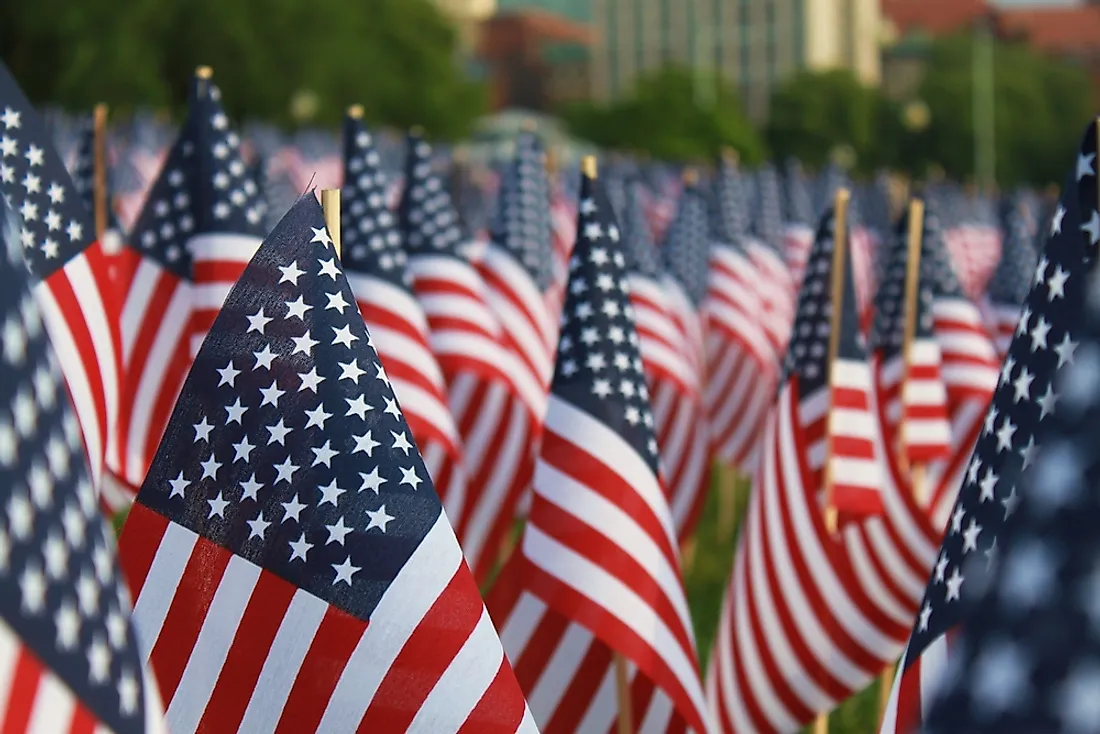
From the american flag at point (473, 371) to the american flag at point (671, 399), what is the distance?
0.86m

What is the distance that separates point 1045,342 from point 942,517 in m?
5.07

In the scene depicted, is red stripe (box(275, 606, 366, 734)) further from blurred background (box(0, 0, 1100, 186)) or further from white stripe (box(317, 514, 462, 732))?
blurred background (box(0, 0, 1100, 186))

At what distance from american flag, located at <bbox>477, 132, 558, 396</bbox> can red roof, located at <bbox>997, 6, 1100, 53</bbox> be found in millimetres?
112664

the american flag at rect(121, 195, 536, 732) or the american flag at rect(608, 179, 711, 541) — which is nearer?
the american flag at rect(121, 195, 536, 732)

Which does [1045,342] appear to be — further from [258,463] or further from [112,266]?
[112,266]

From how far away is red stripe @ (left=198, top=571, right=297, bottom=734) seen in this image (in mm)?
3432

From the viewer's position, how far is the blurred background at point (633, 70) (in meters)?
42.9

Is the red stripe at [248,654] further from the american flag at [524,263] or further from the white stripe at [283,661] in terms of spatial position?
the american flag at [524,263]

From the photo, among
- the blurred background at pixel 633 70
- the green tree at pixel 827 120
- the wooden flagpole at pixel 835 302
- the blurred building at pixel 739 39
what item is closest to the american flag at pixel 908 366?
the wooden flagpole at pixel 835 302

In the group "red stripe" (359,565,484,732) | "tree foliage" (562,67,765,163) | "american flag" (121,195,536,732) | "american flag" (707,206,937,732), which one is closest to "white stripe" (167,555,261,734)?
"american flag" (121,195,536,732)

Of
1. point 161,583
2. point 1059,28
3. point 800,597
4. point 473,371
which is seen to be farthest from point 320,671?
point 1059,28

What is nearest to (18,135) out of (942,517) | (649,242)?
(942,517)

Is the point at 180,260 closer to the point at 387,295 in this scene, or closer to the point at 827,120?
the point at 387,295

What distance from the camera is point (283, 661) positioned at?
346 cm
